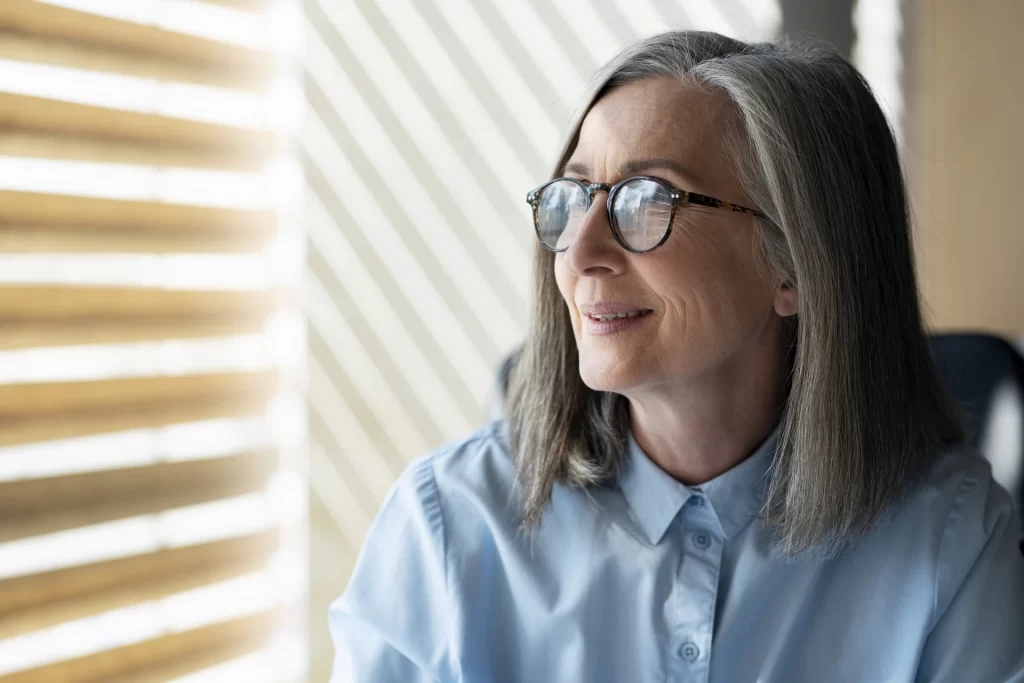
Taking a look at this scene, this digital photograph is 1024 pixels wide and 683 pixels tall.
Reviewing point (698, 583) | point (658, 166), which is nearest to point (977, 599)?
point (698, 583)

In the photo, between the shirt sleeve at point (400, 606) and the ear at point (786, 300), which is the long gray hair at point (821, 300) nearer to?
the ear at point (786, 300)

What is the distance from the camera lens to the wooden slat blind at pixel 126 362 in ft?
5.37

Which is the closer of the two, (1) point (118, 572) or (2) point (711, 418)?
(2) point (711, 418)

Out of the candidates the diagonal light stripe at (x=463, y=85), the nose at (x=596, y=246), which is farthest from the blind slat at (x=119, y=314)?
the nose at (x=596, y=246)

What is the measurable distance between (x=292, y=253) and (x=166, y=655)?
0.95 meters

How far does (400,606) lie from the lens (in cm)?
130

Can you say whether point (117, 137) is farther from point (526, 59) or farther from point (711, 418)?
point (711, 418)

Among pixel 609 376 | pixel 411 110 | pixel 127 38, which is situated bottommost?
pixel 609 376

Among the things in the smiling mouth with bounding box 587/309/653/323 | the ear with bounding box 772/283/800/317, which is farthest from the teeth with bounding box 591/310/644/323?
the ear with bounding box 772/283/800/317

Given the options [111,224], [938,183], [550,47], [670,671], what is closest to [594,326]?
[670,671]

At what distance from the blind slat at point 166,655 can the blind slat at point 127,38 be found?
44.3 inches

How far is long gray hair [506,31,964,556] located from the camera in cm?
126

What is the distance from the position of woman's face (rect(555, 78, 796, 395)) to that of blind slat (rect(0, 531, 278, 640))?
1075mm

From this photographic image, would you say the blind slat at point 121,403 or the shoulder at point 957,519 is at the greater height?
the blind slat at point 121,403
